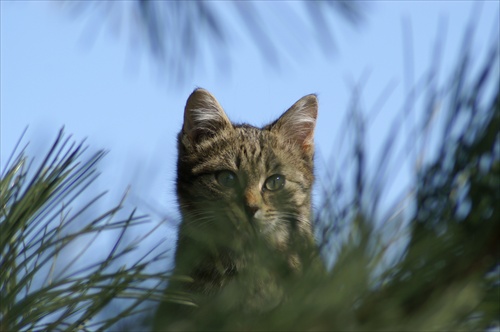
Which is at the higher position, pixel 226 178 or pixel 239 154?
pixel 239 154

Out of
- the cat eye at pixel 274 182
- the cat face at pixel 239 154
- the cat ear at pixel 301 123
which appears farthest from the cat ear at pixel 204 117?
the cat eye at pixel 274 182

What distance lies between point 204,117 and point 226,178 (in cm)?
42

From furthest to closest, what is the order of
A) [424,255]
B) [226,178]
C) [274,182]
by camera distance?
[226,178]
[274,182]
[424,255]

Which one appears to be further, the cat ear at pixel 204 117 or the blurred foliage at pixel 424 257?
the cat ear at pixel 204 117

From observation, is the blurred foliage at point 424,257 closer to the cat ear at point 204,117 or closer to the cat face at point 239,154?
the cat face at point 239,154

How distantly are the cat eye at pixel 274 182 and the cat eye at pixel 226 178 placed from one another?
0.20 m

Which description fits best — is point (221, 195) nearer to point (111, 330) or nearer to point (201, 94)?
point (201, 94)

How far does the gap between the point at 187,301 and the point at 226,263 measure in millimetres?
308

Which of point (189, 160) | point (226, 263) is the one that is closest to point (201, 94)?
point (189, 160)

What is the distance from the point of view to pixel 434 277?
0.66 m

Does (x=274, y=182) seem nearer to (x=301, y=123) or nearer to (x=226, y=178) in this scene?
(x=226, y=178)

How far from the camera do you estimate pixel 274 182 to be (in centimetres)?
310

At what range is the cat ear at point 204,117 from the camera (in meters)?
3.57

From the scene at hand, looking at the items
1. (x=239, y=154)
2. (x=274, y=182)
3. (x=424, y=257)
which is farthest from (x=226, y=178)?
(x=424, y=257)
